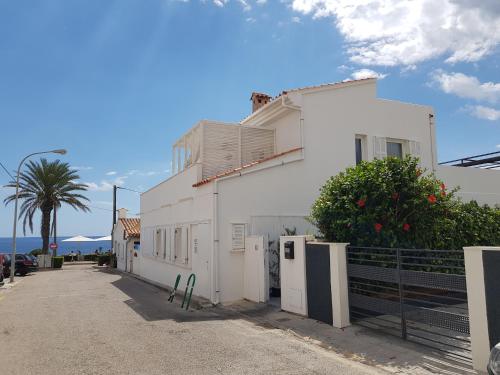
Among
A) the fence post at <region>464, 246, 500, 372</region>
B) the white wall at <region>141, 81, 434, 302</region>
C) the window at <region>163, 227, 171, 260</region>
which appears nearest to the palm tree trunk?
the window at <region>163, 227, 171, 260</region>

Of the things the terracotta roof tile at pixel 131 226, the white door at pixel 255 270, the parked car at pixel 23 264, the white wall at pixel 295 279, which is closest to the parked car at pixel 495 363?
the white wall at pixel 295 279

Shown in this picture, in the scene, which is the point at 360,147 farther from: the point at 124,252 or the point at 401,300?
the point at 124,252

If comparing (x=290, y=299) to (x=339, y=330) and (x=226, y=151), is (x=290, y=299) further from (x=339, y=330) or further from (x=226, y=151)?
(x=226, y=151)

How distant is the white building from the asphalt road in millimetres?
1654

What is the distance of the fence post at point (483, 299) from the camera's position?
538 cm

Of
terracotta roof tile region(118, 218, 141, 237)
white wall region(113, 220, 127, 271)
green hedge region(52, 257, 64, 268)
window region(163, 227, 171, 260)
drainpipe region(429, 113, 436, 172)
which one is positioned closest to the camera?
drainpipe region(429, 113, 436, 172)

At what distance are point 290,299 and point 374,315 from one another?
2039 mm

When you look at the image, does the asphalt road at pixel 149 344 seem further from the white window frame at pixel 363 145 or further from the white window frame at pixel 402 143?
the white window frame at pixel 402 143

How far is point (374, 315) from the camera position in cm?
856

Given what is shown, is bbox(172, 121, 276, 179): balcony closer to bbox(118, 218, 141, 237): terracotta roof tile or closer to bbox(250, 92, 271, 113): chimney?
bbox(250, 92, 271, 113): chimney

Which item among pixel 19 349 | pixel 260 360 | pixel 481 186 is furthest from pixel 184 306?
pixel 481 186

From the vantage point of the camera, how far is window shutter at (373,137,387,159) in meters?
15.2

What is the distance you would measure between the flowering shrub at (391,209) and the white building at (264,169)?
309 cm

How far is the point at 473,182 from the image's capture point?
17078 millimetres
